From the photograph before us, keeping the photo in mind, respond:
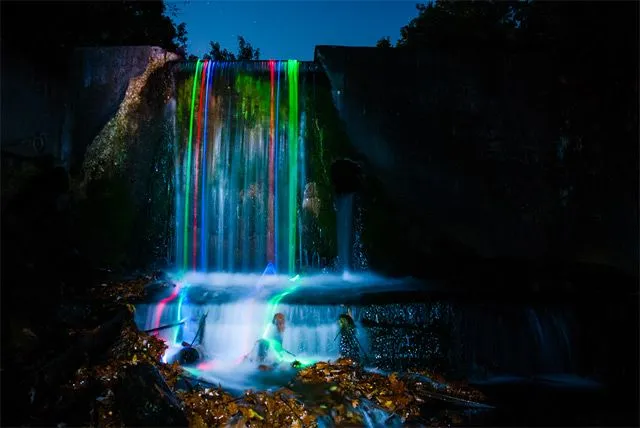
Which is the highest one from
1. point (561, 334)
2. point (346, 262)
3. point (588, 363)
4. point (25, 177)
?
point (25, 177)

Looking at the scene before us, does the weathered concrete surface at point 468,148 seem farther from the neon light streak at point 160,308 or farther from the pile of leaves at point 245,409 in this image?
the pile of leaves at point 245,409

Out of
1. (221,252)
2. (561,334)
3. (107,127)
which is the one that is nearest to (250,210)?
(221,252)

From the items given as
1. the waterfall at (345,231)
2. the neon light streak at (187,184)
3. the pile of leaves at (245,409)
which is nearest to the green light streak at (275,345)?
the pile of leaves at (245,409)

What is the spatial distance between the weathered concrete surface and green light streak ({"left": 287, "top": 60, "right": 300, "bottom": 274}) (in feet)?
2.48

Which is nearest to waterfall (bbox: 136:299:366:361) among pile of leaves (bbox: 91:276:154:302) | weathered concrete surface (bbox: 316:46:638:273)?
pile of leaves (bbox: 91:276:154:302)

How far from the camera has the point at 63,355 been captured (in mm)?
4477

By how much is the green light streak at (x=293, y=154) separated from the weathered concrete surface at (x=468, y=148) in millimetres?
756

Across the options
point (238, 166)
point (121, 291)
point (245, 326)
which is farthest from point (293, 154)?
point (121, 291)

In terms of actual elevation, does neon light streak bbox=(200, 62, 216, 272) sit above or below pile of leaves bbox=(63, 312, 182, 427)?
above

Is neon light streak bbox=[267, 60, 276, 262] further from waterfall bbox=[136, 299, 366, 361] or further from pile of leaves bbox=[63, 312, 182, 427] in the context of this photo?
pile of leaves bbox=[63, 312, 182, 427]

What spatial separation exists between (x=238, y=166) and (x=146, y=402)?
5737 mm

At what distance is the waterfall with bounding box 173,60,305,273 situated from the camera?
8.66 meters

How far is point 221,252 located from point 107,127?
3244mm

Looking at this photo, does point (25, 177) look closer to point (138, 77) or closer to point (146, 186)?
point (146, 186)
